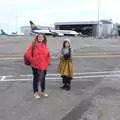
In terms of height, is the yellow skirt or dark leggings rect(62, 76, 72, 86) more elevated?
the yellow skirt

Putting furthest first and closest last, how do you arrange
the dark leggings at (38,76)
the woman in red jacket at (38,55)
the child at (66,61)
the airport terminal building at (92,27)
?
the airport terminal building at (92,27)
the child at (66,61)
the dark leggings at (38,76)
the woman in red jacket at (38,55)

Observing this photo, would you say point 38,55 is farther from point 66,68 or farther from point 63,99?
point 66,68

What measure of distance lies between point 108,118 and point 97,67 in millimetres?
11064

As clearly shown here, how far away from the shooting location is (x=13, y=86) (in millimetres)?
14102

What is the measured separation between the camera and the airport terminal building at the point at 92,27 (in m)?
162

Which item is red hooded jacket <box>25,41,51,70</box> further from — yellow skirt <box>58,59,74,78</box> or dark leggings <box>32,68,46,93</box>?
yellow skirt <box>58,59,74,78</box>

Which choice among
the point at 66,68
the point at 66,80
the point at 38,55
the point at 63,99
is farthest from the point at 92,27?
the point at 38,55

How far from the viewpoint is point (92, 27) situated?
558 feet

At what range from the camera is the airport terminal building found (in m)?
162

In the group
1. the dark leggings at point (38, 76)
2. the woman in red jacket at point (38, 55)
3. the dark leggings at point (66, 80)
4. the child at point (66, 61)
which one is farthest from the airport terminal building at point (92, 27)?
the woman in red jacket at point (38, 55)

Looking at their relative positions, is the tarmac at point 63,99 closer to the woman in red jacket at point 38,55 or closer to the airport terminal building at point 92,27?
the woman in red jacket at point 38,55

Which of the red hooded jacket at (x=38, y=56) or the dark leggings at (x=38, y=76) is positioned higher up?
the red hooded jacket at (x=38, y=56)

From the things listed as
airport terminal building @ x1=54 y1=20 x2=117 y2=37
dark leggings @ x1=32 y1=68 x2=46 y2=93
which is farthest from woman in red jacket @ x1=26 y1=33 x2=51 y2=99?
airport terminal building @ x1=54 y1=20 x2=117 y2=37

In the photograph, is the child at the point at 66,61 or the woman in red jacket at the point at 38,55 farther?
the child at the point at 66,61
